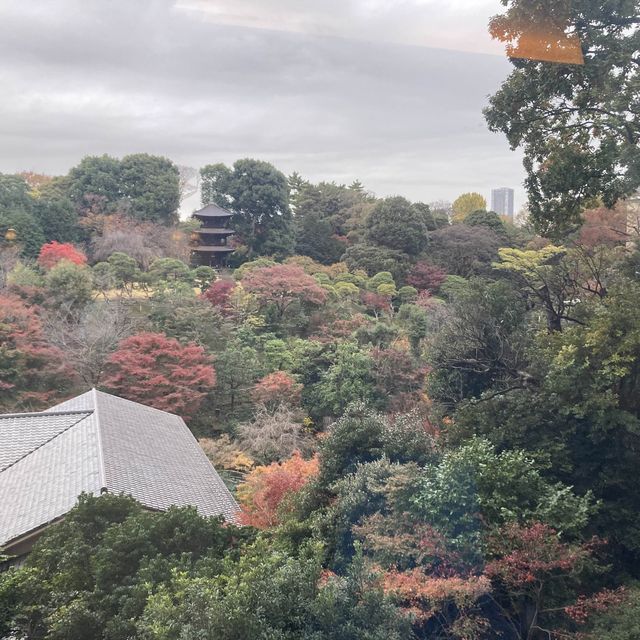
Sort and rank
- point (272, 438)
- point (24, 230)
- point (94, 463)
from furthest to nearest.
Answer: point (24, 230) < point (272, 438) < point (94, 463)

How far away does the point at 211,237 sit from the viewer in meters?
25.8

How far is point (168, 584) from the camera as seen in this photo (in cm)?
489

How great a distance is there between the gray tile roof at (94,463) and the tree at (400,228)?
16.5 metres

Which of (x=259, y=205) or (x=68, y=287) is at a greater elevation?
(x=259, y=205)

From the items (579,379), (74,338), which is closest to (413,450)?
(579,379)

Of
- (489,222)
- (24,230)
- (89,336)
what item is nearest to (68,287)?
(89,336)

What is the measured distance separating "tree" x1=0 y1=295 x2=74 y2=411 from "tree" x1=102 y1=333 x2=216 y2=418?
137 centimetres

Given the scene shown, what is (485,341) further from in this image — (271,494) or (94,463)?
(94,463)

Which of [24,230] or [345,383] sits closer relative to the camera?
[345,383]

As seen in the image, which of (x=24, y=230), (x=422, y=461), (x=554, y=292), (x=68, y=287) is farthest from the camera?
(x=24, y=230)

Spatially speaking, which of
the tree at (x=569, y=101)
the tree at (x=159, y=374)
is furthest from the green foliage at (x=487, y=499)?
the tree at (x=159, y=374)

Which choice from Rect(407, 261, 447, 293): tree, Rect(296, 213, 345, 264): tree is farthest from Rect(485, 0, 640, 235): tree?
Rect(296, 213, 345, 264): tree

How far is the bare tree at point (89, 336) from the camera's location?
537 inches

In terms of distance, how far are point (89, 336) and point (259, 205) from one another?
48.3 ft
